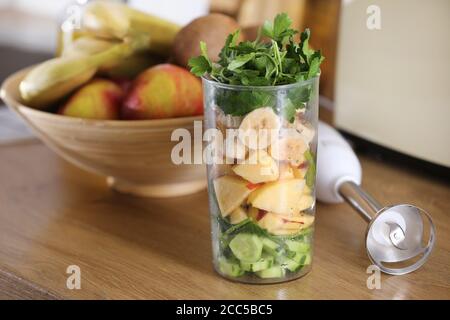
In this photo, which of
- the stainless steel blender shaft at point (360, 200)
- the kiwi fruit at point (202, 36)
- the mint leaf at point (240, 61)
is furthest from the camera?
the kiwi fruit at point (202, 36)

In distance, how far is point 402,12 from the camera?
30.9 inches

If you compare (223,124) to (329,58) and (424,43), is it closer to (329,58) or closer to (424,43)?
(424,43)

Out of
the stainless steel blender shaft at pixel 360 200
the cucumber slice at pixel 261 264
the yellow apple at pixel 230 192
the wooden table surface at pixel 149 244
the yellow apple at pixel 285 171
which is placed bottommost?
the wooden table surface at pixel 149 244

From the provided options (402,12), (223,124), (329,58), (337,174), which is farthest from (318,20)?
(223,124)

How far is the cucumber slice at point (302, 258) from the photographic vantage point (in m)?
0.60

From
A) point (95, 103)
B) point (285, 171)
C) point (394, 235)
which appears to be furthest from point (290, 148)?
point (95, 103)

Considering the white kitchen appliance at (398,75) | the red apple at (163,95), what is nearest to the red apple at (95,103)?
the red apple at (163,95)

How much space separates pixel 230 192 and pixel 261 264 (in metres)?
0.07

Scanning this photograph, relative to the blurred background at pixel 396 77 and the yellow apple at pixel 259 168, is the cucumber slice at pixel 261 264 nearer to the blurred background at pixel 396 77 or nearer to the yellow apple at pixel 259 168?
the yellow apple at pixel 259 168

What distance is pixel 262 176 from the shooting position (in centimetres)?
56

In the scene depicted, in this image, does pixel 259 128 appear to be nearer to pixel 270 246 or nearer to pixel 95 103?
pixel 270 246

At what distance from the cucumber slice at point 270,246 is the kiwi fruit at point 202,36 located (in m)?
0.24

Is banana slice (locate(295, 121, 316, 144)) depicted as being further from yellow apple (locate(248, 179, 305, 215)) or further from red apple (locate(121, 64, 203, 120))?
red apple (locate(121, 64, 203, 120))
